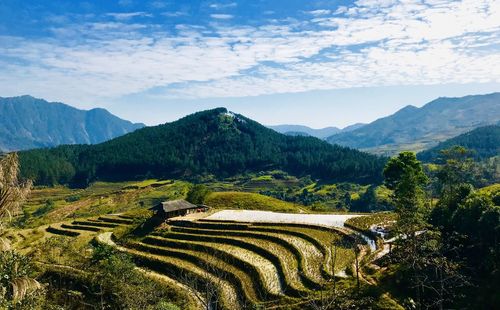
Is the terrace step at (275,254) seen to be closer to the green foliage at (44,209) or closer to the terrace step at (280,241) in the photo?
the terrace step at (280,241)

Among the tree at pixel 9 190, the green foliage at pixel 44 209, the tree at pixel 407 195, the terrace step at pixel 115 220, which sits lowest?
the green foliage at pixel 44 209

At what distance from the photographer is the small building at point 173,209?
2894 inches

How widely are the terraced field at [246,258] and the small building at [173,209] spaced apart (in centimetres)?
329

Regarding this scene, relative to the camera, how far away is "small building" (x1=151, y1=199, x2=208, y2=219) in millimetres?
73500

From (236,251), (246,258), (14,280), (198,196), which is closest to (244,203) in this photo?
(198,196)

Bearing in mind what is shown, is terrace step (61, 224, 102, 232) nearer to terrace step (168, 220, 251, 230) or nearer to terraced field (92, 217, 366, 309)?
terraced field (92, 217, 366, 309)

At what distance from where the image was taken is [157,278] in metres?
52.3

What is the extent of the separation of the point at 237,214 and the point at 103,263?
31.7m

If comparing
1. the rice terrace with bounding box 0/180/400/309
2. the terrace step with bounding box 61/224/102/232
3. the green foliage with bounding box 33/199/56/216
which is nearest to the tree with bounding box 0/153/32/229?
the rice terrace with bounding box 0/180/400/309

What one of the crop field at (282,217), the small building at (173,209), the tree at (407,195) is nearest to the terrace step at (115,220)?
the small building at (173,209)

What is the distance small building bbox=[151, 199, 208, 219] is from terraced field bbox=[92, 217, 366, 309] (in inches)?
129

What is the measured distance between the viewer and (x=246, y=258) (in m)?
53.0

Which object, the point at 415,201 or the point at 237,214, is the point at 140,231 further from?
the point at 415,201

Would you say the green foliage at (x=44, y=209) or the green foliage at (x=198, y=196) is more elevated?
the green foliage at (x=198, y=196)
